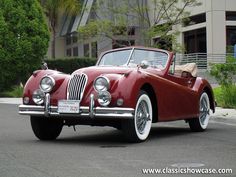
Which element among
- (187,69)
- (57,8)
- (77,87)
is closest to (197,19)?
(57,8)

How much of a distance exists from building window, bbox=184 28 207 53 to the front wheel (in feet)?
104

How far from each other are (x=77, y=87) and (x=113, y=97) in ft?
2.28

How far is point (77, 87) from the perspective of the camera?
32.7ft

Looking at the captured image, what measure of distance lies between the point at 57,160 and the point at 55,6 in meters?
41.0

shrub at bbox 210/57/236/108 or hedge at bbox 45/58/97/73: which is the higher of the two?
hedge at bbox 45/58/97/73

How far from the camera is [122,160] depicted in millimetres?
8172

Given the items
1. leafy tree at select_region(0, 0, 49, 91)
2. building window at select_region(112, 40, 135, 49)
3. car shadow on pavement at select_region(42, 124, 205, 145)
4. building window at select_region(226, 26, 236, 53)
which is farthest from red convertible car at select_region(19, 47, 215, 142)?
building window at select_region(226, 26, 236, 53)

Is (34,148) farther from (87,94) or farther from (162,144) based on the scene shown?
(162,144)

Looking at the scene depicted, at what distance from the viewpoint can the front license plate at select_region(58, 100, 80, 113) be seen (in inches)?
383

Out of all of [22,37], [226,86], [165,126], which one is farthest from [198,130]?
[22,37]

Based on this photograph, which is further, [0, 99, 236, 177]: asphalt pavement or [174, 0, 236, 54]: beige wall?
[174, 0, 236, 54]: beige wall

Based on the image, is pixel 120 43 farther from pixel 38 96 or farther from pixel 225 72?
pixel 38 96

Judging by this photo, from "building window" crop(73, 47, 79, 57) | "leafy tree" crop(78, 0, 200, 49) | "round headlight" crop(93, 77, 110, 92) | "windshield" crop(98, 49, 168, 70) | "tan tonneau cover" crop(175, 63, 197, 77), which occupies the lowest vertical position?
"round headlight" crop(93, 77, 110, 92)

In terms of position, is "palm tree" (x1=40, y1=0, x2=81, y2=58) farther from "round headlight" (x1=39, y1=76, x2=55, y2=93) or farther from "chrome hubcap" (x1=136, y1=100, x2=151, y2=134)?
"chrome hubcap" (x1=136, y1=100, x2=151, y2=134)
